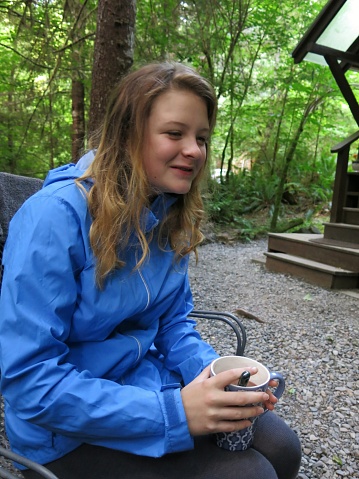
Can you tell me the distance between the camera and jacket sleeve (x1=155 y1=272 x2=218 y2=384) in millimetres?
1264

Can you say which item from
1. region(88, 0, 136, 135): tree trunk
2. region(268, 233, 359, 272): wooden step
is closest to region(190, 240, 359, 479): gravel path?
region(268, 233, 359, 272): wooden step

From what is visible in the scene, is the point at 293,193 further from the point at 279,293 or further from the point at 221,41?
the point at 279,293

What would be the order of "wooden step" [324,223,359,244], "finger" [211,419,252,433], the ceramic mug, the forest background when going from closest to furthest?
"finger" [211,419,252,433] < the ceramic mug < the forest background < "wooden step" [324,223,359,244]

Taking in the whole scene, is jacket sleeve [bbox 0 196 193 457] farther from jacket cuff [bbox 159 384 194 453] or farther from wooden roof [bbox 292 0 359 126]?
wooden roof [bbox 292 0 359 126]

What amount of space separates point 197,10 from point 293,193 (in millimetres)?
5195

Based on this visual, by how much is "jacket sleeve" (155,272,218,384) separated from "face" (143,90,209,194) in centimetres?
36

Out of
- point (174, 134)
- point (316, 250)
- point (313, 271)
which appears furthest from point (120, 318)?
point (316, 250)

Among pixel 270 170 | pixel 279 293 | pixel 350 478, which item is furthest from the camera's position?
pixel 270 170

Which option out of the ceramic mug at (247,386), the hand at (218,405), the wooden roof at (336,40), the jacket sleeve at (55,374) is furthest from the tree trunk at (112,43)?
the wooden roof at (336,40)

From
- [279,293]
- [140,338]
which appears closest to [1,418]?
[140,338]

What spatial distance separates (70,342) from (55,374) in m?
0.18

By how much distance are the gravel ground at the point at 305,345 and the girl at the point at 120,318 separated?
107 cm

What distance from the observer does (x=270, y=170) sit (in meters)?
9.86

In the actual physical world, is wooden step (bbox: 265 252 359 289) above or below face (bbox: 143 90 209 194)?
below
